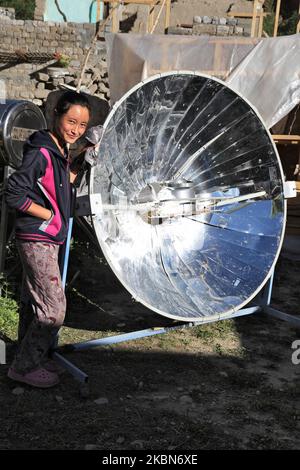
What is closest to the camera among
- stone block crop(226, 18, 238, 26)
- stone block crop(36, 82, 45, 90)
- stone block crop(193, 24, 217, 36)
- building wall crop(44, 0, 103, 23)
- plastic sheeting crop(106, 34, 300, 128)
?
plastic sheeting crop(106, 34, 300, 128)

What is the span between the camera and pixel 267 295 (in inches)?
190

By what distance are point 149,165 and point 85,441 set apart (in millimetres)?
2133

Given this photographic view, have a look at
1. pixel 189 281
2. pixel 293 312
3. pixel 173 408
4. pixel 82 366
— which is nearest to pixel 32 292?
pixel 82 366

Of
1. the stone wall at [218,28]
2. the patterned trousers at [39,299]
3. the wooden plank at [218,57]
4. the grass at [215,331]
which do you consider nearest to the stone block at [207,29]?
the stone wall at [218,28]

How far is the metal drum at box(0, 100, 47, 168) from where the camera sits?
4.55m

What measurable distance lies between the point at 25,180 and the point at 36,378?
4.01ft

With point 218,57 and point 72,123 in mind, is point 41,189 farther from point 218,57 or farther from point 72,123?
point 218,57

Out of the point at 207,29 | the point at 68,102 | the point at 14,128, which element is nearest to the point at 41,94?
the point at 207,29

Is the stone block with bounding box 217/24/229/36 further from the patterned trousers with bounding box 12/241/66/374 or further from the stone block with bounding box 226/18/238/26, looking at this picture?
the patterned trousers with bounding box 12/241/66/374

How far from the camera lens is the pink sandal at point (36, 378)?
137 inches

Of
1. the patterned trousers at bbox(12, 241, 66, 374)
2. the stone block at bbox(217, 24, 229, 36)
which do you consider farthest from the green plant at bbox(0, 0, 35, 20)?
the patterned trousers at bbox(12, 241, 66, 374)

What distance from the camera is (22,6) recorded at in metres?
30.0

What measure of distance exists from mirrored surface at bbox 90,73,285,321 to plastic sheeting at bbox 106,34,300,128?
2.72m

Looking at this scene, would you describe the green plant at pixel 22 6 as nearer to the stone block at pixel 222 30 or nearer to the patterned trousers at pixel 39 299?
the stone block at pixel 222 30
